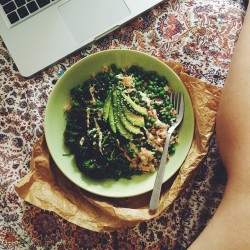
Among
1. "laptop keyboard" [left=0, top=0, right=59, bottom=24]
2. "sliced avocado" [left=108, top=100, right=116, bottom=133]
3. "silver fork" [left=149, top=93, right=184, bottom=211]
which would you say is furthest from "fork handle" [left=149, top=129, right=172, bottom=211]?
"laptop keyboard" [left=0, top=0, right=59, bottom=24]

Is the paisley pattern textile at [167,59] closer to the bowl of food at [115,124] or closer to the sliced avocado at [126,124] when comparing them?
the bowl of food at [115,124]

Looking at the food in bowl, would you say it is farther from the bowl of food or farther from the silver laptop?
the silver laptop

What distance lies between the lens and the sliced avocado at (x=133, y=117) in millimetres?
1016

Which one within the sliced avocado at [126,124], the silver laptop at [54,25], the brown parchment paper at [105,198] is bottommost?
the brown parchment paper at [105,198]

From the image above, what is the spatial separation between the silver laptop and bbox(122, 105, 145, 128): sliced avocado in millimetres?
218

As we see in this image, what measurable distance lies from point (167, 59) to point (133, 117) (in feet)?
0.64

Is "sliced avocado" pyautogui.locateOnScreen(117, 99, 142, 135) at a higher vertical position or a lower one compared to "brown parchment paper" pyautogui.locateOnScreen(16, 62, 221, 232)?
higher

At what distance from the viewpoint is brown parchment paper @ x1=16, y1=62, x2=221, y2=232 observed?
3.28ft

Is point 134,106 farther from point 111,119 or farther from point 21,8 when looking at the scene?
point 21,8

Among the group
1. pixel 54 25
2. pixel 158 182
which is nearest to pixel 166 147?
pixel 158 182

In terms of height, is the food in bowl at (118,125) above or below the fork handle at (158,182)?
above

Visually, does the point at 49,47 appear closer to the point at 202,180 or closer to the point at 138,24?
the point at 138,24

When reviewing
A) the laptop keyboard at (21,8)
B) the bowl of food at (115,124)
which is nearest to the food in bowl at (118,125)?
the bowl of food at (115,124)

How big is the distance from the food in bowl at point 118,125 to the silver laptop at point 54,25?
0.13 m
